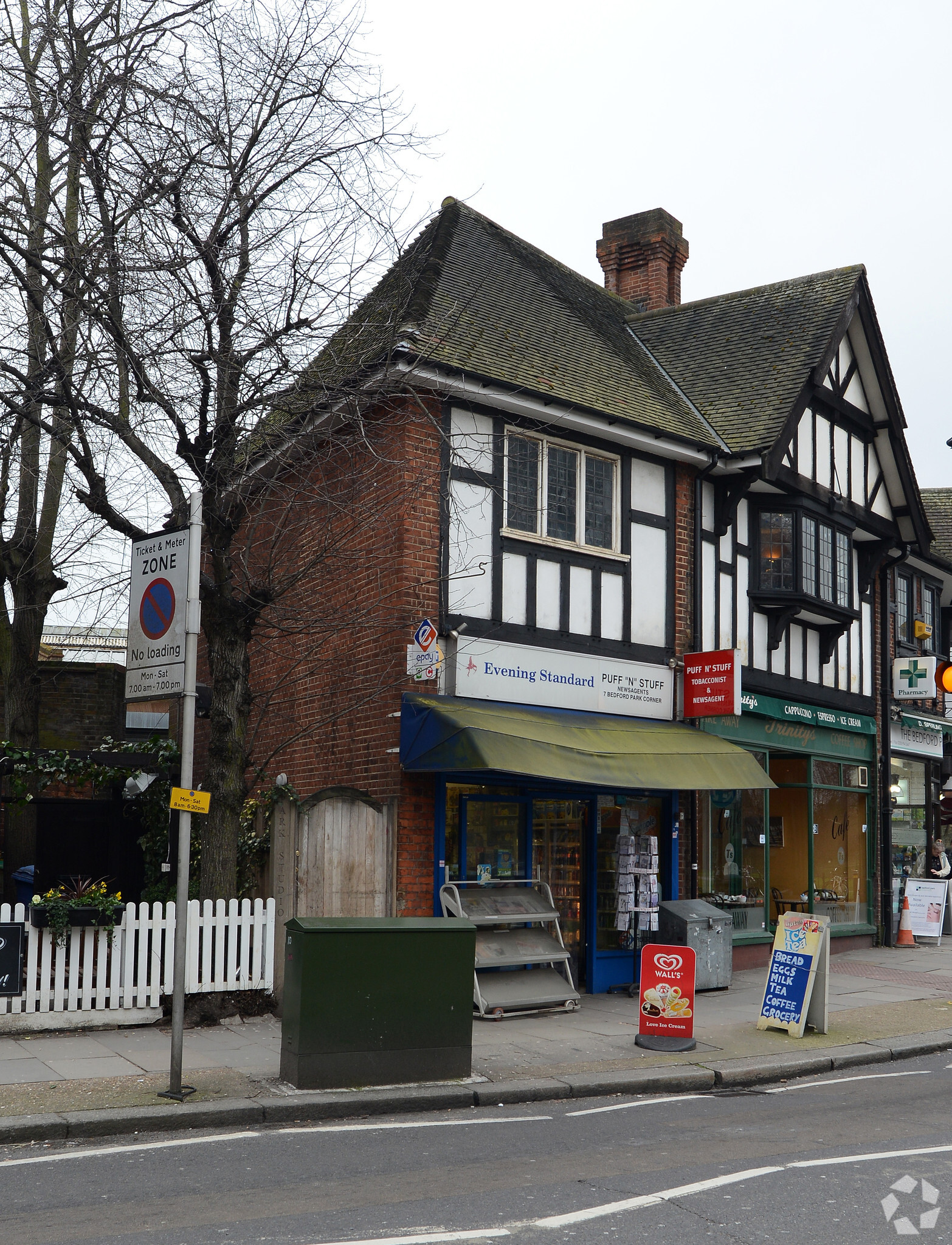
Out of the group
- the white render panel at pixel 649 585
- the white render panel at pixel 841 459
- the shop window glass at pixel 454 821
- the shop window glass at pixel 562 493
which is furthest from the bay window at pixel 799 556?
the shop window glass at pixel 454 821

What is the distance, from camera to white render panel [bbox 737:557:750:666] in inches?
640

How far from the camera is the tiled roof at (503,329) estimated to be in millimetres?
11695

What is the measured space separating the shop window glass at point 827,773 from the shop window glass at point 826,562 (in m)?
2.71

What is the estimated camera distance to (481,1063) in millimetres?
9445

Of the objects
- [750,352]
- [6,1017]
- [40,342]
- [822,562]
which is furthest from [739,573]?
[6,1017]

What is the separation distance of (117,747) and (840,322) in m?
12.1

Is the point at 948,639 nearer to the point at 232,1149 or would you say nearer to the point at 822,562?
the point at 822,562

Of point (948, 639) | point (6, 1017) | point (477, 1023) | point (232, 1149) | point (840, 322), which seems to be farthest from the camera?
point (948, 639)

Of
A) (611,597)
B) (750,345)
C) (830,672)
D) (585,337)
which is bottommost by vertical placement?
(830,672)

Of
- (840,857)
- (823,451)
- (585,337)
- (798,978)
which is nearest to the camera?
(798,978)

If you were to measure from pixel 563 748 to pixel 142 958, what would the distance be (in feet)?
14.7

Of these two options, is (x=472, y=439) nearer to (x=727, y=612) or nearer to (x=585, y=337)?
(x=585, y=337)

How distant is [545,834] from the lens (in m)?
13.7

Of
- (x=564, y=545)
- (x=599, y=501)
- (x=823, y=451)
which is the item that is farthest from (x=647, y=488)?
(x=823, y=451)
